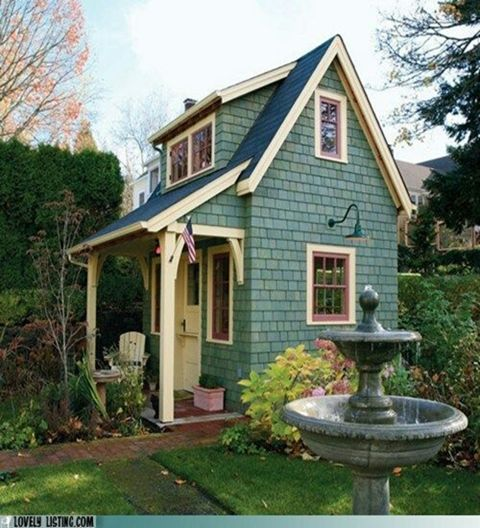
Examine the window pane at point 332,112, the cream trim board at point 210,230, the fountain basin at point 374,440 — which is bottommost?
the fountain basin at point 374,440

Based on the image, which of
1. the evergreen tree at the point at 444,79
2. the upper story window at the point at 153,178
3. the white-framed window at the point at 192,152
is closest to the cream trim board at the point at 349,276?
the white-framed window at the point at 192,152

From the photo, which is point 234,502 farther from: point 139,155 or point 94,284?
point 139,155

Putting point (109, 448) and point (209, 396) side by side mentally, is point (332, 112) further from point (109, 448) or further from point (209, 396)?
point (109, 448)

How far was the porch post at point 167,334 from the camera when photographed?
7156mm

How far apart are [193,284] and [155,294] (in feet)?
5.55

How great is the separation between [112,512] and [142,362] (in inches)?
232

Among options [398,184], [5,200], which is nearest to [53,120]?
[5,200]

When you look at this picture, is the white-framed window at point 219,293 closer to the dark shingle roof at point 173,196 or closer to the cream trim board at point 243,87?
the dark shingle roof at point 173,196

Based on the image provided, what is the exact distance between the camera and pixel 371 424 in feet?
11.8

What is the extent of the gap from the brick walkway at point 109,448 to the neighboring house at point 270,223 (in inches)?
25.8

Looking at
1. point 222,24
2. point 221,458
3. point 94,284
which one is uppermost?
point 222,24

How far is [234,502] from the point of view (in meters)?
4.36

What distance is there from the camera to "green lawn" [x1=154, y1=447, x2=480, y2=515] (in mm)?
4297

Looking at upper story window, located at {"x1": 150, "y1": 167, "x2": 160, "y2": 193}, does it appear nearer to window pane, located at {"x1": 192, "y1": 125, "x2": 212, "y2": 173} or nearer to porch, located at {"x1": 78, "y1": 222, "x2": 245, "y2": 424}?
porch, located at {"x1": 78, "y1": 222, "x2": 245, "y2": 424}
